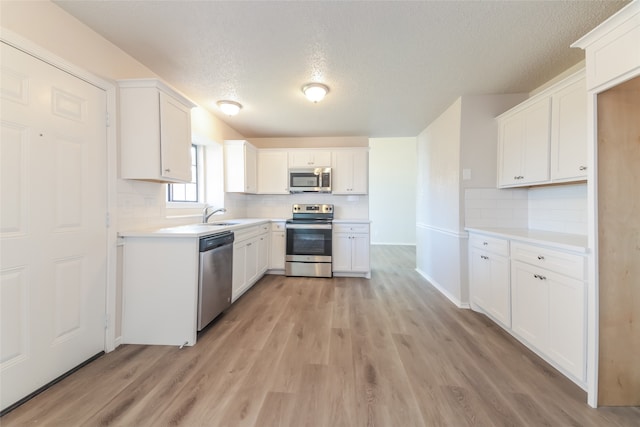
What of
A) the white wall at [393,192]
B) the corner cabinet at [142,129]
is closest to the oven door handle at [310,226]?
the corner cabinet at [142,129]

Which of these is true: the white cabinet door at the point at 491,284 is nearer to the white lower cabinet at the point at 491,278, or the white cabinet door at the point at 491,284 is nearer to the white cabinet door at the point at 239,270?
the white lower cabinet at the point at 491,278

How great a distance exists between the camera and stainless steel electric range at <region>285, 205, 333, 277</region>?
4.00m

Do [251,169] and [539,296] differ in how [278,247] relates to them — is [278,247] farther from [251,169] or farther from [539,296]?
[539,296]

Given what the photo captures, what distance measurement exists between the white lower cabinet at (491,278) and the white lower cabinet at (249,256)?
273 cm

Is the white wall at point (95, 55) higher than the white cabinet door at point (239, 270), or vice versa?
the white wall at point (95, 55)

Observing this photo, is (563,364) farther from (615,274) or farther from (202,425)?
(202,425)

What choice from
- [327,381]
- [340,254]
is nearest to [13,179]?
[327,381]

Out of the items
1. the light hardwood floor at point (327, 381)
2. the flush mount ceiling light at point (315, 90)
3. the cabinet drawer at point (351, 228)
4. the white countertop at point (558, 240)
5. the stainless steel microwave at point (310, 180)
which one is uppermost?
the flush mount ceiling light at point (315, 90)

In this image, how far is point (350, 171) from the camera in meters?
4.33

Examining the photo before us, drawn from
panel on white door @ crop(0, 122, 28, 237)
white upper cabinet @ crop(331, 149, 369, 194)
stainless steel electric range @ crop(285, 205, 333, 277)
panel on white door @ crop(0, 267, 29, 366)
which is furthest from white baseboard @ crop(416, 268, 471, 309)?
panel on white door @ crop(0, 122, 28, 237)

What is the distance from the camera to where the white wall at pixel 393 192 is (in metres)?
7.29

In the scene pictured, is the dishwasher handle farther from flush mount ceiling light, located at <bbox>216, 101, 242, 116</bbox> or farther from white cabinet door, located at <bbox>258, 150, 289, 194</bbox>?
white cabinet door, located at <bbox>258, 150, 289, 194</bbox>

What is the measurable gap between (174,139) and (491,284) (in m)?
3.37

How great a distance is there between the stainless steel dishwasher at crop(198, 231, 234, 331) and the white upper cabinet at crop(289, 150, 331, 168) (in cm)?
210
